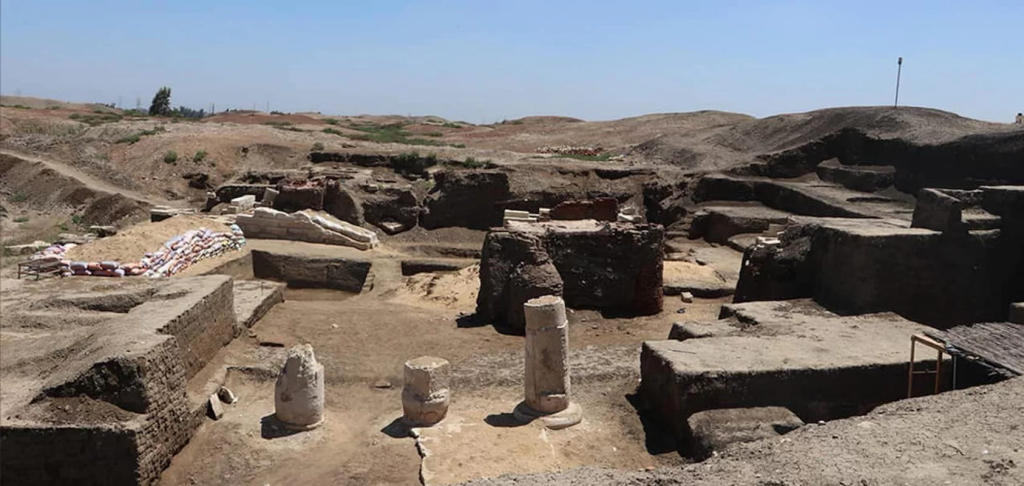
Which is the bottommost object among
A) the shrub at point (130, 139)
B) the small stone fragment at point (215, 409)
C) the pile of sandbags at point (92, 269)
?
the small stone fragment at point (215, 409)

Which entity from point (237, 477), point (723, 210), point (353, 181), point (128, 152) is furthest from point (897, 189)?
point (128, 152)

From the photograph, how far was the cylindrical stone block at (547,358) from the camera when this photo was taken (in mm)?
8617

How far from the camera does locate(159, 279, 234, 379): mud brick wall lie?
8.96 meters

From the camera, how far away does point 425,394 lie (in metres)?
8.41

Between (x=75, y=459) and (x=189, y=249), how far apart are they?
9.12 metres

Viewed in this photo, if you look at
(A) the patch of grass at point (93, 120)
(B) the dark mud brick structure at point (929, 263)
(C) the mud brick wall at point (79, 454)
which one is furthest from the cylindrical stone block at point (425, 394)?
(A) the patch of grass at point (93, 120)

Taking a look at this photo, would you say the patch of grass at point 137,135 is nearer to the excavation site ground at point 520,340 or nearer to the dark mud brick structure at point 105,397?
the excavation site ground at point 520,340

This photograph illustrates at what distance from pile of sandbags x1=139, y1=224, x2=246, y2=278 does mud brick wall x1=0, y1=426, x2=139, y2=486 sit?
6.96m

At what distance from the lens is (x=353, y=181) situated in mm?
21672

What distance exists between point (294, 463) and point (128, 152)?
26.0 metres

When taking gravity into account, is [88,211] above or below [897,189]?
below

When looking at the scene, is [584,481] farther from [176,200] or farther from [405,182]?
[176,200]

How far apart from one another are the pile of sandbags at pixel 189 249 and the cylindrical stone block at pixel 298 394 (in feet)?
21.1

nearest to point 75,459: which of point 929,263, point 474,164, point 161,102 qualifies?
point 929,263
